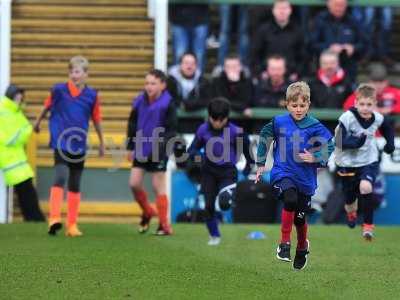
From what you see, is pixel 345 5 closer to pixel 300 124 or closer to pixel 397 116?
pixel 397 116

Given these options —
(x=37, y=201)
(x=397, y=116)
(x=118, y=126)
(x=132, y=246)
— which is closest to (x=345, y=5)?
(x=397, y=116)

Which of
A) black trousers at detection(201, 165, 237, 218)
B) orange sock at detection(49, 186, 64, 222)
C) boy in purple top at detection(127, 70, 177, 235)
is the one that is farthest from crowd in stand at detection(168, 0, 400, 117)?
black trousers at detection(201, 165, 237, 218)

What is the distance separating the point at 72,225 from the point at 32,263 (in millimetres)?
3229

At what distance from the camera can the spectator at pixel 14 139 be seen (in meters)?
16.2

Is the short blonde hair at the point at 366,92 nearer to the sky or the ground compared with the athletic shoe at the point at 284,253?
nearer to the sky

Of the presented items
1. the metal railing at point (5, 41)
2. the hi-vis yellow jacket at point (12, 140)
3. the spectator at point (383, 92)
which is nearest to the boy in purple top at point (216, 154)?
the hi-vis yellow jacket at point (12, 140)

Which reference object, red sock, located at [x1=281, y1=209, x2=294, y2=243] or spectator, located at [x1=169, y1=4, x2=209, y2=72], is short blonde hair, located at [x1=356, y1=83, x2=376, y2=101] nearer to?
red sock, located at [x1=281, y1=209, x2=294, y2=243]

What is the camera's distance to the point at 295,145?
10000 mm

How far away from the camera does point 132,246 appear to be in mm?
12219

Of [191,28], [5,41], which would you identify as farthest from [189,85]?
[5,41]

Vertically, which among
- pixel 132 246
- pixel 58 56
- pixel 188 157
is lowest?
pixel 132 246

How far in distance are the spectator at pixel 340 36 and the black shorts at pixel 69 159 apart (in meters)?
5.57

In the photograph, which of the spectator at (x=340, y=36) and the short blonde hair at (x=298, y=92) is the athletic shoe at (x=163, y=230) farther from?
the spectator at (x=340, y=36)

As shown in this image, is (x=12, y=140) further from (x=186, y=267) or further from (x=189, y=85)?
(x=186, y=267)
